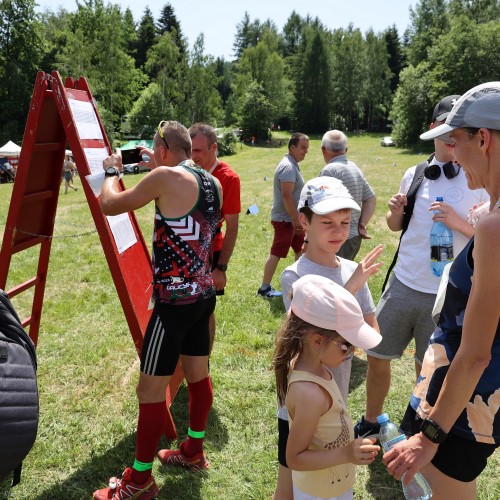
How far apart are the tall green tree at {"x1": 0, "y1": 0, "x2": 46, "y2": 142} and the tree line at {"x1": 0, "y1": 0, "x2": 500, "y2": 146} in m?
0.08

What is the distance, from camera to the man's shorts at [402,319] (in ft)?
9.43

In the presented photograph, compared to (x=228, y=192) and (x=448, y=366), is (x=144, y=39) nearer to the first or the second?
(x=228, y=192)

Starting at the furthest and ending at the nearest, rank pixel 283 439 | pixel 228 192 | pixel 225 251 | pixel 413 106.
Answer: pixel 413 106 < pixel 228 192 < pixel 225 251 < pixel 283 439

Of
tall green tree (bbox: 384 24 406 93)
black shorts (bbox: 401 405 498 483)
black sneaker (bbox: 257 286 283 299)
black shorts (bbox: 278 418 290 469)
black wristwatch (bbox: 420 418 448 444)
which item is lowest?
black sneaker (bbox: 257 286 283 299)

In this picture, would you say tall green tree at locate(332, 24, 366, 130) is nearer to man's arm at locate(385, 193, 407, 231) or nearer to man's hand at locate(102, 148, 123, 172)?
man's arm at locate(385, 193, 407, 231)

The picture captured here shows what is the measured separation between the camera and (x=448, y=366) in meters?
1.70

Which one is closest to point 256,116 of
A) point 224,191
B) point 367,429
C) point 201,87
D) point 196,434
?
point 201,87

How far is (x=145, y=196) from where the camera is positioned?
2.47m

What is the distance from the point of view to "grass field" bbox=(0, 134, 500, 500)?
2.86 meters

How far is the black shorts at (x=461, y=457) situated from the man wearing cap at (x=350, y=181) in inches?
116

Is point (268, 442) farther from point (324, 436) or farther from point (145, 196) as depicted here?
point (145, 196)

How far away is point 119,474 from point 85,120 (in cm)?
235


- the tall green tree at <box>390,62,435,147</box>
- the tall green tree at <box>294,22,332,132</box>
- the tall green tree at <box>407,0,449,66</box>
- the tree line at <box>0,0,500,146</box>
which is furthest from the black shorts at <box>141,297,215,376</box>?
the tall green tree at <box>294,22,332,132</box>

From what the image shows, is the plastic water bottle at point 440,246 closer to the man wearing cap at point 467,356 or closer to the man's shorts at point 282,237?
the man wearing cap at point 467,356
